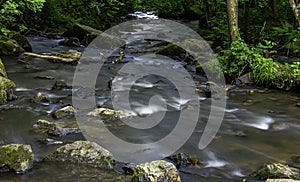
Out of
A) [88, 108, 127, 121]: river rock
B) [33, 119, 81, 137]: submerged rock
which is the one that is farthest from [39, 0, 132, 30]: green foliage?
[33, 119, 81, 137]: submerged rock

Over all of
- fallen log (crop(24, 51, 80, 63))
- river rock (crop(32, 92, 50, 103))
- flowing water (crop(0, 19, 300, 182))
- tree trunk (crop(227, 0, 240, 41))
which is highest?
tree trunk (crop(227, 0, 240, 41))

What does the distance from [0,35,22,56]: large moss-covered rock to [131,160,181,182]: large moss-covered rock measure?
848 centimetres

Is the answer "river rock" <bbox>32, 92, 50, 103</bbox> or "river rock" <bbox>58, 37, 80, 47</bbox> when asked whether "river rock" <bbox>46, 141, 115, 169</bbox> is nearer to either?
"river rock" <bbox>32, 92, 50, 103</bbox>

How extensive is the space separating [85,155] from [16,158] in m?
0.79

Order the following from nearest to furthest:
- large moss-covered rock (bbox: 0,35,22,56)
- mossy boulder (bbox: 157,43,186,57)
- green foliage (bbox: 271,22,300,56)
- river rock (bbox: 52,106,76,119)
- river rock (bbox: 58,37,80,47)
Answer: river rock (bbox: 52,106,76,119), large moss-covered rock (bbox: 0,35,22,56), green foliage (bbox: 271,22,300,56), mossy boulder (bbox: 157,43,186,57), river rock (bbox: 58,37,80,47)

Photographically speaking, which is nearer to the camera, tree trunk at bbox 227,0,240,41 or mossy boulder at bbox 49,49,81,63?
tree trunk at bbox 227,0,240,41

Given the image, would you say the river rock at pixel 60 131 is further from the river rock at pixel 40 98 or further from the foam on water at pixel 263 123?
the foam on water at pixel 263 123

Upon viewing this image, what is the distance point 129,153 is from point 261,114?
3.27 metres

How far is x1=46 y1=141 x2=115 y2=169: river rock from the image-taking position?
4.09 metres

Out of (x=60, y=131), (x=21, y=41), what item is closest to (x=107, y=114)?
(x=60, y=131)

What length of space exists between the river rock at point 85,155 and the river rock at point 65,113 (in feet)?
5.40

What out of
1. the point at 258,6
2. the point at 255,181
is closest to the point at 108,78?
the point at 255,181

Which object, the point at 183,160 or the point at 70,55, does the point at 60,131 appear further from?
the point at 70,55

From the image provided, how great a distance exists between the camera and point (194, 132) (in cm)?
561
